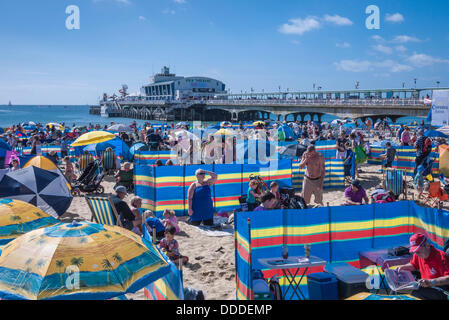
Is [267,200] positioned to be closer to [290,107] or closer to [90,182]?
[90,182]

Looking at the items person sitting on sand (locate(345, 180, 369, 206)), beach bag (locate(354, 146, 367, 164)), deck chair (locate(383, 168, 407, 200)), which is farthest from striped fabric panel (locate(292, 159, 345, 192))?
person sitting on sand (locate(345, 180, 369, 206))

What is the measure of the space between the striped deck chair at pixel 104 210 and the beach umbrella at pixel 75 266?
7.24 ft

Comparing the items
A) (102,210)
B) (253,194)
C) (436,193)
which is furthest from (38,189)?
(436,193)

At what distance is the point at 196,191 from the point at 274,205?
7.40 ft

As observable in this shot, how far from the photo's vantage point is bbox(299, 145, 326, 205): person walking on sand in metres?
8.25

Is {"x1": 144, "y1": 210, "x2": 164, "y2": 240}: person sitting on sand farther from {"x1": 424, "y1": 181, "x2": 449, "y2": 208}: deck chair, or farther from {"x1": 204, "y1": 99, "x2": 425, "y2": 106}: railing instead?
{"x1": 204, "y1": 99, "x2": 425, "y2": 106}: railing

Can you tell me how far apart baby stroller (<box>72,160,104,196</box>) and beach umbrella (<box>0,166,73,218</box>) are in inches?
132

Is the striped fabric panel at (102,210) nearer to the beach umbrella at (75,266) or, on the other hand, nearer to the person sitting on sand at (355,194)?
the beach umbrella at (75,266)

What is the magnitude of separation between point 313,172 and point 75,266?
19.9 ft

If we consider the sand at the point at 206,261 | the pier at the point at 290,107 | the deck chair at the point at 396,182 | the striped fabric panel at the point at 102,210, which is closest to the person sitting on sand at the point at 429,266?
the sand at the point at 206,261

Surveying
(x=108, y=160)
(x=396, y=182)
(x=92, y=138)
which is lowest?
(x=396, y=182)

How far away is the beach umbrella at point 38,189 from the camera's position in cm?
747

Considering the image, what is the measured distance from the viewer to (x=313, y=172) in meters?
8.34
